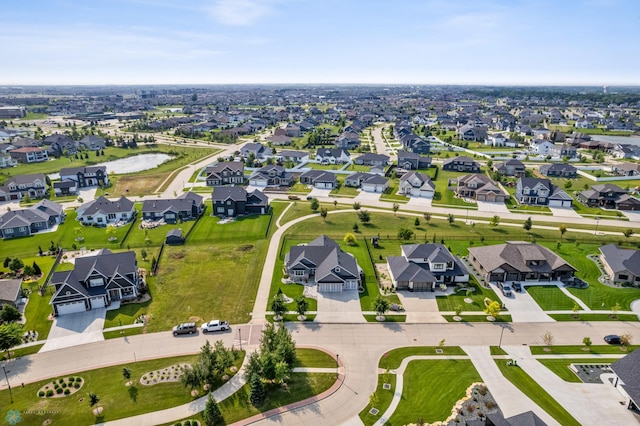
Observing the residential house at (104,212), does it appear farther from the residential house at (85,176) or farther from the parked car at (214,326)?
the parked car at (214,326)

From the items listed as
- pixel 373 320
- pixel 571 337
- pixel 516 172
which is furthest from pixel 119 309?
pixel 516 172

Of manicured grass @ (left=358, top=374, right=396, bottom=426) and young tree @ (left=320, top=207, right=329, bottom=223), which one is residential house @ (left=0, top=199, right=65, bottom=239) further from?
manicured grass @ (left=358, top=374, right=396, bottom=426)

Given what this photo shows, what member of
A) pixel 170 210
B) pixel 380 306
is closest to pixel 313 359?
pixel 380 306

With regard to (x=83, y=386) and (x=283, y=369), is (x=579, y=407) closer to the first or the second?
(x=283, y=369)

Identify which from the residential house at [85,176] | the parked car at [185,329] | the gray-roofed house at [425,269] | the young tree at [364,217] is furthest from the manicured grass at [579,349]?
the residential house at [85,176]

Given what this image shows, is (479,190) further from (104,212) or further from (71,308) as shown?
(71,308)

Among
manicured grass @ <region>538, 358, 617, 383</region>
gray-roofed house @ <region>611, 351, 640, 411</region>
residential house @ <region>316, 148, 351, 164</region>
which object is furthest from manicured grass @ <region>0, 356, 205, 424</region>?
residential house @ <region>316, 148, 351, 164</region>

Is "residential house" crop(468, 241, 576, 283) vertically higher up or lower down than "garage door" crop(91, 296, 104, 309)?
higher up

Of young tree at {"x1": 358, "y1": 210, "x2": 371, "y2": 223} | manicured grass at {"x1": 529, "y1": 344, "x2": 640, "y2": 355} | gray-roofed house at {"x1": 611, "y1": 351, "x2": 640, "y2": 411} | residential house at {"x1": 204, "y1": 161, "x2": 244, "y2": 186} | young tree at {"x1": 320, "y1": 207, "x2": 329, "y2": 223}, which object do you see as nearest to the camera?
gray-roofed house at {"x1": 611, "y1": 351, "x2": 640, "y2": 411}
